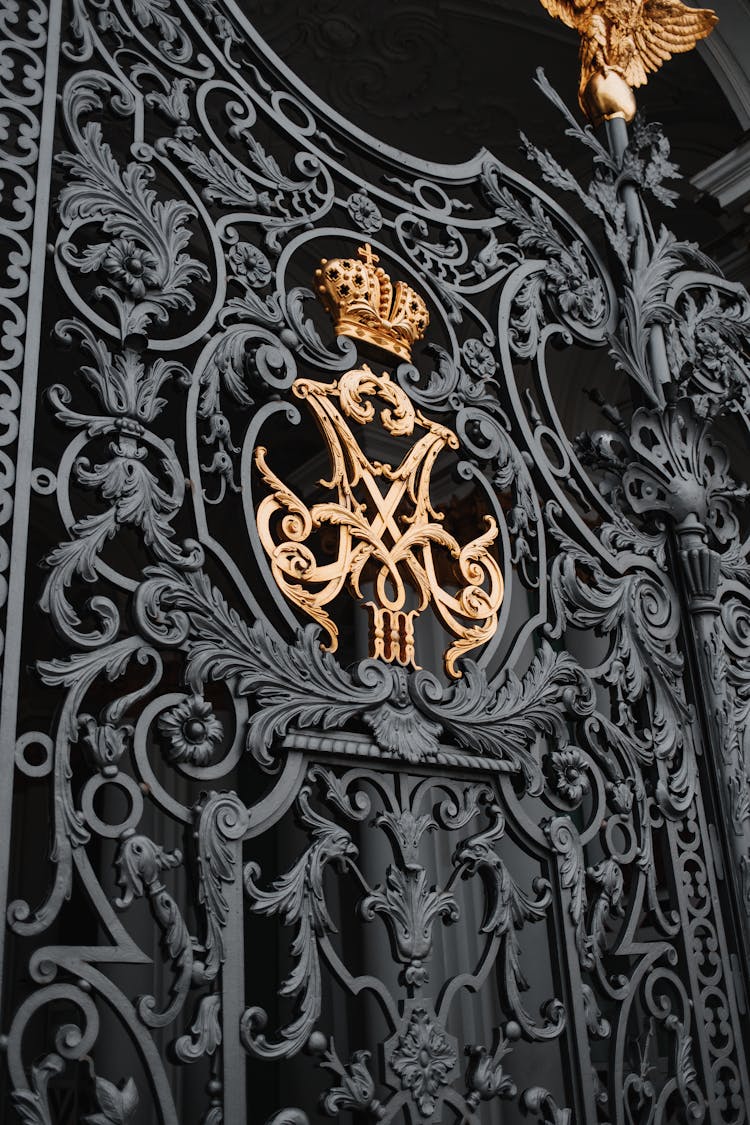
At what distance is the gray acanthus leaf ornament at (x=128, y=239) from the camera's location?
1.83 m

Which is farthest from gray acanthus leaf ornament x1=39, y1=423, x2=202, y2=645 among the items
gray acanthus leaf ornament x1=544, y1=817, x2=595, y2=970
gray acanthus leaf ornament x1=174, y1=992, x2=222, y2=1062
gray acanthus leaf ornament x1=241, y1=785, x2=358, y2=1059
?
gray acanthus leaf ornament x1=544, y1=817, x2=595, y2=970

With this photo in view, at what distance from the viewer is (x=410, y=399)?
217cm

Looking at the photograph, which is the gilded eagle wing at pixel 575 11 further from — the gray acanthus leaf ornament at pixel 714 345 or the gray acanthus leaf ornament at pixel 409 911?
the gray acanthus leaf ornament at pixel 409 911

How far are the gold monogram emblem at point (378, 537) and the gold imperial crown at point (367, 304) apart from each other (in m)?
0.09

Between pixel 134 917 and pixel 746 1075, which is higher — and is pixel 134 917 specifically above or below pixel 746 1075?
above

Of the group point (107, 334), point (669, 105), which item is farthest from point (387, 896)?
point (669, 105)

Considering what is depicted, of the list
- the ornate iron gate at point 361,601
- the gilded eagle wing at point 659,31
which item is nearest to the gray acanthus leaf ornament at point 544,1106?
the ornate iron gate at point 361,601

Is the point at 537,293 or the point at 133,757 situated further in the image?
the point at 537,293

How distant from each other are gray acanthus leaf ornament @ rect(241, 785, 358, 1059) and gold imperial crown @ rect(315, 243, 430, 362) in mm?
852

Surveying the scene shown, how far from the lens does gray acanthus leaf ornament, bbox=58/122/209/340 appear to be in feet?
6.02

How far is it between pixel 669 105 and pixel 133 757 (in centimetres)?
434

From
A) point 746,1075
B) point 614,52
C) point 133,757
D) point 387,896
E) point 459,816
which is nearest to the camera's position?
point 133,757

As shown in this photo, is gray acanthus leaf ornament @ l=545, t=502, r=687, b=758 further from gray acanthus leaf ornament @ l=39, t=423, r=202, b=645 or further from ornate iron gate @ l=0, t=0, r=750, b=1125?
gray acanthus leaf ornament @ l=39, t=423, r=202, b=645

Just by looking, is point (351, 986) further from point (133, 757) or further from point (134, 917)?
point (134, 917)
